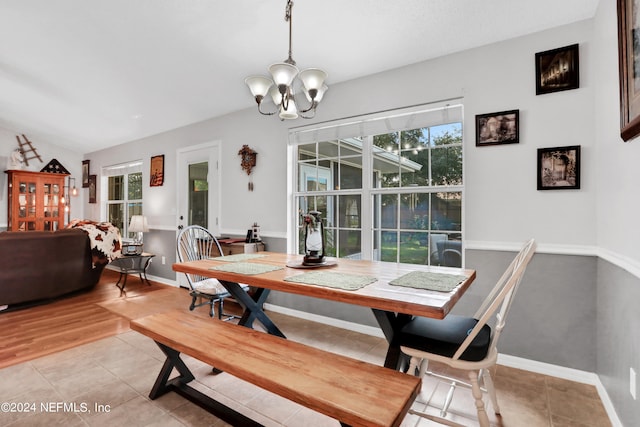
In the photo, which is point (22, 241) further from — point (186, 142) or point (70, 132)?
point (70, 132)

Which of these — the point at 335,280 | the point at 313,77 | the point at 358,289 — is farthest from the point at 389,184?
the point at 358,289

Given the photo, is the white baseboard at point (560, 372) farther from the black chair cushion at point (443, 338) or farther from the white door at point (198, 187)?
the white door at point (198, 187)

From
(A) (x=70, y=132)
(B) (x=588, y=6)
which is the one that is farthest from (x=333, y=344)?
(A) (x=70, y=132)

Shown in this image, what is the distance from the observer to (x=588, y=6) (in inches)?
80.6

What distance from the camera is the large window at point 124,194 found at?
5.80 meters

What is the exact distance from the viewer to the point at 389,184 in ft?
9.96

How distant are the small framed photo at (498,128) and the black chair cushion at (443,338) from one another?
56.0 inches

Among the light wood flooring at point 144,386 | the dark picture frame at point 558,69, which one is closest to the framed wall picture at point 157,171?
the light wood flooring at point 144,386

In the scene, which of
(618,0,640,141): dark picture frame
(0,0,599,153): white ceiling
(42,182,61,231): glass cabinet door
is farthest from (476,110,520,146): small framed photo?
(42,182,61,231): glass cabinet door

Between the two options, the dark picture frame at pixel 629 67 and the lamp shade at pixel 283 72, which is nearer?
the dark picture frame at pixel 629 67

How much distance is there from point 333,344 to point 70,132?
243 inches

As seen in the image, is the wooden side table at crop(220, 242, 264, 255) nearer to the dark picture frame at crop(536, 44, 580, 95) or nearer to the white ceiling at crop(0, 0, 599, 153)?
the white ceiling at crop(0, 0, 599, 153)

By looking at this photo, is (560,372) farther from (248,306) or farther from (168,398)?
(168,398)

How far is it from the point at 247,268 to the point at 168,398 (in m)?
0.92
